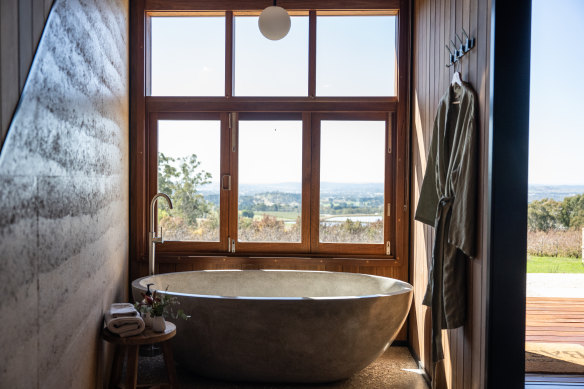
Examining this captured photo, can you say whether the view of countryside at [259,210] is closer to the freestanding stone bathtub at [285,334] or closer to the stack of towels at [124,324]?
the freestanding stone bathtub at [285,334]

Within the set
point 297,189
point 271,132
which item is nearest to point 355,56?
point 271,132

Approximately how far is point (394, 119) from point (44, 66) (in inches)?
104

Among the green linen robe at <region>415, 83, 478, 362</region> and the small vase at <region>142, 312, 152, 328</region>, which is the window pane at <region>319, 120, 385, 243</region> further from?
the small vase at <region>142, 312, 152, 328</region>

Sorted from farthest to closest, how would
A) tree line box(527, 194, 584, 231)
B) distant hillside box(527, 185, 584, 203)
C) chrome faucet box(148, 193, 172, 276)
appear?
tree line box(527, 194, 584, 231)
distant hillside box(527, 185, 584, 203)
chrome faucet box(148, 193, 172, 276)

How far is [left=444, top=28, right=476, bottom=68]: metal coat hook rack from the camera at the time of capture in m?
2.35

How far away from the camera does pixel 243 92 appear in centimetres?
380

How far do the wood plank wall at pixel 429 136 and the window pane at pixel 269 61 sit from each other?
0.87 metres

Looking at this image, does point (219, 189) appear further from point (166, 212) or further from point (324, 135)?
point (324, 135)

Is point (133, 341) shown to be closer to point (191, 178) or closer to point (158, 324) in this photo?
point (158, 324)

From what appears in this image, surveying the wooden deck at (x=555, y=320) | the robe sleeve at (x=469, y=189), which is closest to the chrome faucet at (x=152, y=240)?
the robe sleeve at (x=469, y=189)

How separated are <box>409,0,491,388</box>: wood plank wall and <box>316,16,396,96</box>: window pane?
8.8 inches

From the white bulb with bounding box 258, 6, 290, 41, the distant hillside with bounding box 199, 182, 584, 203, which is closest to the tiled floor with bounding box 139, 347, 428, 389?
the distant hillside with bounding box 199, 182, 584, 203

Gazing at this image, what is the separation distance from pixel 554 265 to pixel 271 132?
330cm

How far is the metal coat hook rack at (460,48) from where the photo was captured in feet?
7.70
